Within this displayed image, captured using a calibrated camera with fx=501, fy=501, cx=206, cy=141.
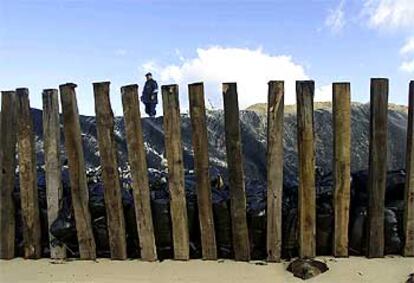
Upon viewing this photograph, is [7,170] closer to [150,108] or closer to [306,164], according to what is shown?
[306,164]

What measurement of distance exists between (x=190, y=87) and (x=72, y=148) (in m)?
1.06

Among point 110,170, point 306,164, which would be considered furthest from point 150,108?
point 306,164

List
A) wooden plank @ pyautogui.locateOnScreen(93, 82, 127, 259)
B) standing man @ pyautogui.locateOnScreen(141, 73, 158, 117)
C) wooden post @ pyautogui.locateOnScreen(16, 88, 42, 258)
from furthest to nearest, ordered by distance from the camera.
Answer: standing man @ pyautogui.locateOnScreen(141, 73, 158, 117) → wooden post @ pyautogui.locateOnScreen(16, 88, 42, 258) → wooden plank @ pyautogui.locateOnScreen(93, 82, 127, 259)

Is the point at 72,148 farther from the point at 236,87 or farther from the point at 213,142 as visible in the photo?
the point at 213,142

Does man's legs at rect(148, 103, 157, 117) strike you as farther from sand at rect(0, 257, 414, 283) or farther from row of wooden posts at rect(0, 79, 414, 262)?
sand at rect(0, 257, 414, 283)

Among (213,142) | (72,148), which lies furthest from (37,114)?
(72,148)

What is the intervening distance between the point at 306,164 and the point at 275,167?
0.78ft

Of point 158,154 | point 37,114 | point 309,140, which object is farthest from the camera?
point 37,114

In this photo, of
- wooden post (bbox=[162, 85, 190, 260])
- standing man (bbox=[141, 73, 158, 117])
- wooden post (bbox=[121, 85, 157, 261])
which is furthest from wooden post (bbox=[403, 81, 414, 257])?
standing man (bbox=[141, 73, 158, 117])

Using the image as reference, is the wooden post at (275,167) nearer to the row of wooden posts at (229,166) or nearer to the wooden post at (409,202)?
the row of wooden posts at (229,166)

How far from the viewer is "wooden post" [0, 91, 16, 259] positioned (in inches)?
160

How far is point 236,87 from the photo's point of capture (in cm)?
383

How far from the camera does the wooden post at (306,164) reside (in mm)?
3832

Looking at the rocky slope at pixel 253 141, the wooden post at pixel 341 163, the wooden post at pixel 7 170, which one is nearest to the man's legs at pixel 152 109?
the rocky slope at pixel 253 141
